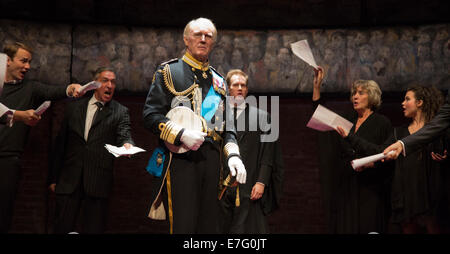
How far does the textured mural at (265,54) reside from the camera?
239 inches

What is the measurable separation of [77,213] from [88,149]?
21.2 inches

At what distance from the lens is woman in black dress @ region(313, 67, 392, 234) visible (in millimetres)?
4668

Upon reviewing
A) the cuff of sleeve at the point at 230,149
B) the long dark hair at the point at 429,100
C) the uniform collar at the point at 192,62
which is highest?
the long dark hair at the point at 429,100

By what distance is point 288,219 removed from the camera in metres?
6.30

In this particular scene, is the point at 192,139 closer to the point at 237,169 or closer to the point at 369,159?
the point at 237,169

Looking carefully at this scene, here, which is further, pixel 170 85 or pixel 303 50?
pixel 303 50

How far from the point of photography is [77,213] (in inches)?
184

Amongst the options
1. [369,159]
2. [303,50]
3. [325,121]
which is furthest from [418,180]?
[303,50]

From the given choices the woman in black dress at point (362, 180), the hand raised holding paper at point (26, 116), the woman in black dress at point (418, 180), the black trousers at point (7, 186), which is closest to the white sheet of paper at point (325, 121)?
the woman in black dress at point (418, 180)

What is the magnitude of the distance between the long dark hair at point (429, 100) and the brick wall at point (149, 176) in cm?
120

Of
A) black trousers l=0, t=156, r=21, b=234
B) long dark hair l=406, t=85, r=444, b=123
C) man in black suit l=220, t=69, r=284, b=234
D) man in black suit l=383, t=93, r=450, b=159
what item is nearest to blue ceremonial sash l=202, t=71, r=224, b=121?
man in black suit l=220, t=69, r=284, b=234

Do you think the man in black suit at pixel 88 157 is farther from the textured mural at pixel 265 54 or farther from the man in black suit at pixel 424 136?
the man in black suit at pixel 424 136
